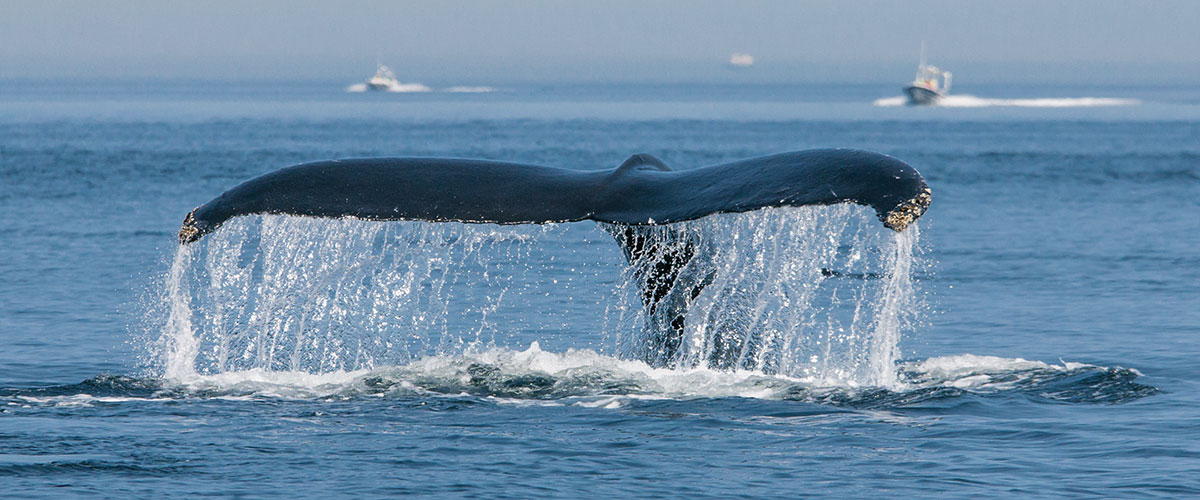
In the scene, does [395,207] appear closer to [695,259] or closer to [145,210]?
[695,259]

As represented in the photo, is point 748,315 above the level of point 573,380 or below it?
above

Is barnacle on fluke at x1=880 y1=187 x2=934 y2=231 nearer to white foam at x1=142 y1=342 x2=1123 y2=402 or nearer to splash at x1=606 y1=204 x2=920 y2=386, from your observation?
splash at x1=606 y1=204 x2=920 y2=386

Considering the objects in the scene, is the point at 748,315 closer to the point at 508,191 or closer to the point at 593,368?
the point at 593,368

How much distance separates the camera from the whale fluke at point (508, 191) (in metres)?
6.34

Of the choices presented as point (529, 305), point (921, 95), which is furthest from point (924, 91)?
point (529, 305)

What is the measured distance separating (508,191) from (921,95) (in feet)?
362

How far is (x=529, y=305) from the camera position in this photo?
13.8m

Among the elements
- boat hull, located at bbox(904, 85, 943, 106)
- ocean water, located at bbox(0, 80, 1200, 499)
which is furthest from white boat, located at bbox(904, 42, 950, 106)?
ocean water, located at bbox(0, 80, 1200, 499)

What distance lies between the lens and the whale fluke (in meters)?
6.34

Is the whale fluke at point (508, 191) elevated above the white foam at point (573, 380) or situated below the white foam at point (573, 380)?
above

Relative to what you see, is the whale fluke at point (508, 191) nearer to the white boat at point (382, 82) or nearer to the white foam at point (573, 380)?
the white foam at point (573, 380)

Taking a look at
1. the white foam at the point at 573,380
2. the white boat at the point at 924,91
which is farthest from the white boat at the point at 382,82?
the white foam at the point at 573,380

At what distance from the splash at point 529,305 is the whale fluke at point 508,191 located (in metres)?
0.25

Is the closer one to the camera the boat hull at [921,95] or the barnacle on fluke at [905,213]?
the barnacle on fluke at [905,213]
